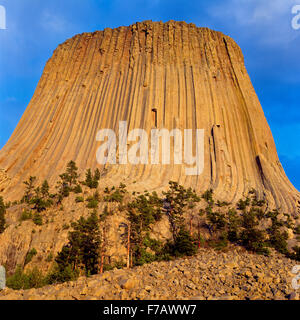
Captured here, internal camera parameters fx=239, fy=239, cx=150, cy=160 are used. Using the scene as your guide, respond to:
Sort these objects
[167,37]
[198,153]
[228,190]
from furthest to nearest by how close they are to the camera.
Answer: [167,37] < [198,153] < [228,190]

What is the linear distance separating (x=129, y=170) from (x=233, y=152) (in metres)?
16.8

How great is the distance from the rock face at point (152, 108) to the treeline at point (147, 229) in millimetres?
3699

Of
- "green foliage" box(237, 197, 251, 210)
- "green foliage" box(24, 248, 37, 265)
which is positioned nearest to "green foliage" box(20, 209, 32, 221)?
"green foliage" box(24, 248, 37, 265)

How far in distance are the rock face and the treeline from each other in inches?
146

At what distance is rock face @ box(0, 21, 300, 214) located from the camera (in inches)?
1337

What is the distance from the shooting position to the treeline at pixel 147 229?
16750 millimetres

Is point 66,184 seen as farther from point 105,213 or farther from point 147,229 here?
point 147,229

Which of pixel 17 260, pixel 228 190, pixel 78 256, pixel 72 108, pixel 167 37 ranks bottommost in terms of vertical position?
pixel 17 260

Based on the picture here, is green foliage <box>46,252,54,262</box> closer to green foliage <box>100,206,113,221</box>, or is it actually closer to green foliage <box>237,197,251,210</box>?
green foliage <box>100,206,113,221</box>

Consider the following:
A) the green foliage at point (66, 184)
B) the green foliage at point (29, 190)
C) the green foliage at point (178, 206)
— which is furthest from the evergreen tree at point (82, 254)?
the green foliage at point (29, 190)

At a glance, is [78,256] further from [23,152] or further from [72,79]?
[72,79]

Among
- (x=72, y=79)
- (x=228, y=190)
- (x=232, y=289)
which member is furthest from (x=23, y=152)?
(x=232, y=289)

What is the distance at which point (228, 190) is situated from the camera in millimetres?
31922

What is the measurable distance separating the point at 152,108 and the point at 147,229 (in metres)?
22.4
